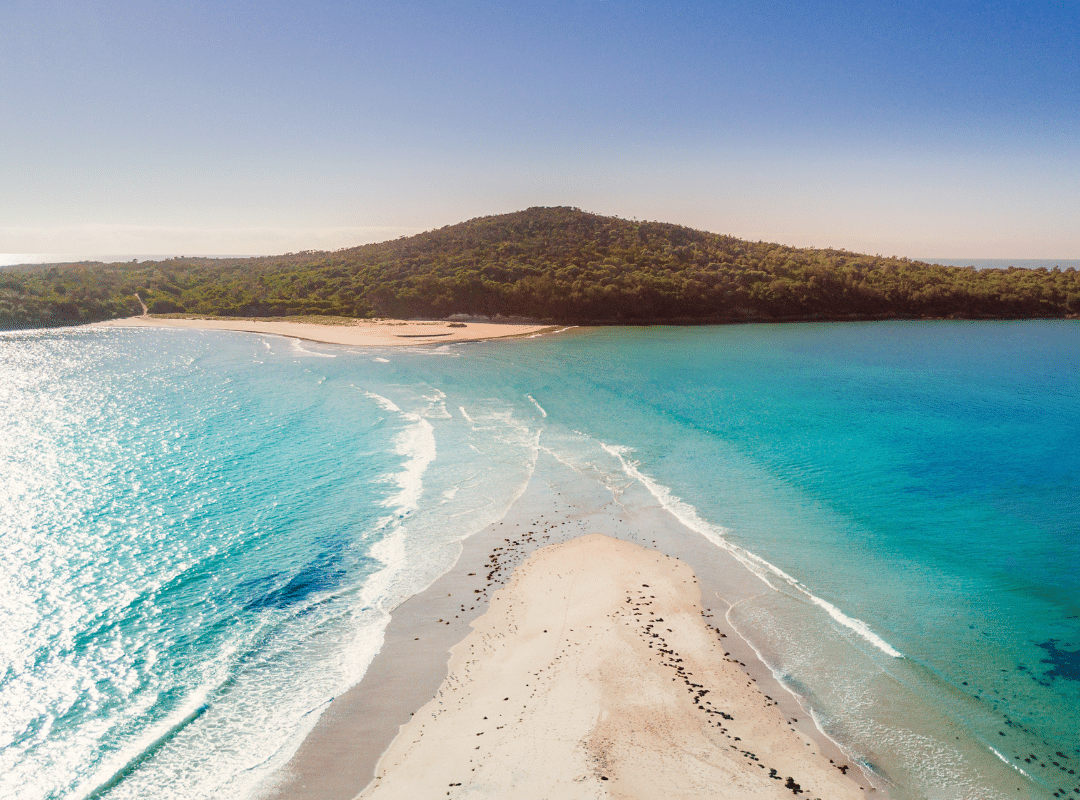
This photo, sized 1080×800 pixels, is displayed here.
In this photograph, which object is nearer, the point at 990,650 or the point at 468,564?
the point at 990,650

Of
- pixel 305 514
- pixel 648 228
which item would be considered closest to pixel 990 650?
pixel 305 514

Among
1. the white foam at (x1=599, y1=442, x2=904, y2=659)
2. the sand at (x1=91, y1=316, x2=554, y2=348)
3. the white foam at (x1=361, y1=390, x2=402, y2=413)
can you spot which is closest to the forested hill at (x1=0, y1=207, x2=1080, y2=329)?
the sand at (x1=91, y1=316, x2=554, y2=348)

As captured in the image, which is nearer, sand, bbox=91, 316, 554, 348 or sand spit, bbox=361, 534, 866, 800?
sand spit, bbox=361, 534, 866, 800

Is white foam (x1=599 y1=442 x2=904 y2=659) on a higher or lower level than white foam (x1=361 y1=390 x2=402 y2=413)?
lower

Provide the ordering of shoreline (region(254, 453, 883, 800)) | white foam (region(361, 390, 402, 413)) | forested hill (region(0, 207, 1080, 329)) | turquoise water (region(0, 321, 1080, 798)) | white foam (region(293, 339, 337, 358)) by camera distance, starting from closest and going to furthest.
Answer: shoreline (region(254, 453, 883, 800))
turquoise water (region(0, 321, 1080, 798))
white foam (region(361, 390, 402, 413))
white foam (region(293, 339, 337, 358))
forested hill (region(0, 207, 1080, 329))

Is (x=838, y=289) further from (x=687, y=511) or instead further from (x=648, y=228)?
(x=687, y=511)

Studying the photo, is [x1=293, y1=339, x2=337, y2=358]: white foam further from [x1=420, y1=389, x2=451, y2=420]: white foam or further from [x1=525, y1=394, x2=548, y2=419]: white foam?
[x1=525, y1=394, x2=548, y2=419]: white foam

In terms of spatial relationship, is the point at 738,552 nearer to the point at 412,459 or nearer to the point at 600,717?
the point at 600,717
